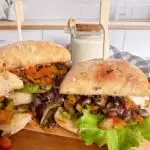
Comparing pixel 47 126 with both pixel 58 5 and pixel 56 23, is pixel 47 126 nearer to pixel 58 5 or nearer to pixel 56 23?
pixel 56 23

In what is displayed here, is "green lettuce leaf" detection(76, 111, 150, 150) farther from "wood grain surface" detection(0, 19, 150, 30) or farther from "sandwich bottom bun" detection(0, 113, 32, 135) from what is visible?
"wood grain surface" detection(0, 19, 150, 30)

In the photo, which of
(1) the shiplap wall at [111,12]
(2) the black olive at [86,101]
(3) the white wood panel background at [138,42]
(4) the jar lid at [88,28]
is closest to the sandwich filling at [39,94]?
(2) the black olive at [86,101]

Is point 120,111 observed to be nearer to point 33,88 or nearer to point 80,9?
point 33,88

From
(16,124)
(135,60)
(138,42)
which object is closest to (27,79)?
(16,124)

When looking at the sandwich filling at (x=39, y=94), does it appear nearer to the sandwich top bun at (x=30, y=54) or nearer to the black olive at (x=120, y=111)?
the sandwich top bun at (x=30, y=54)

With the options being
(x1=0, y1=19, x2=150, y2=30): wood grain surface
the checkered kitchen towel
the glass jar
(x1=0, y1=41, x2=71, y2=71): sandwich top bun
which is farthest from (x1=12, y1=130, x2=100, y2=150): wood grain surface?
(x1=0, y1=19, x2=150, y2=30): wood grain surface
